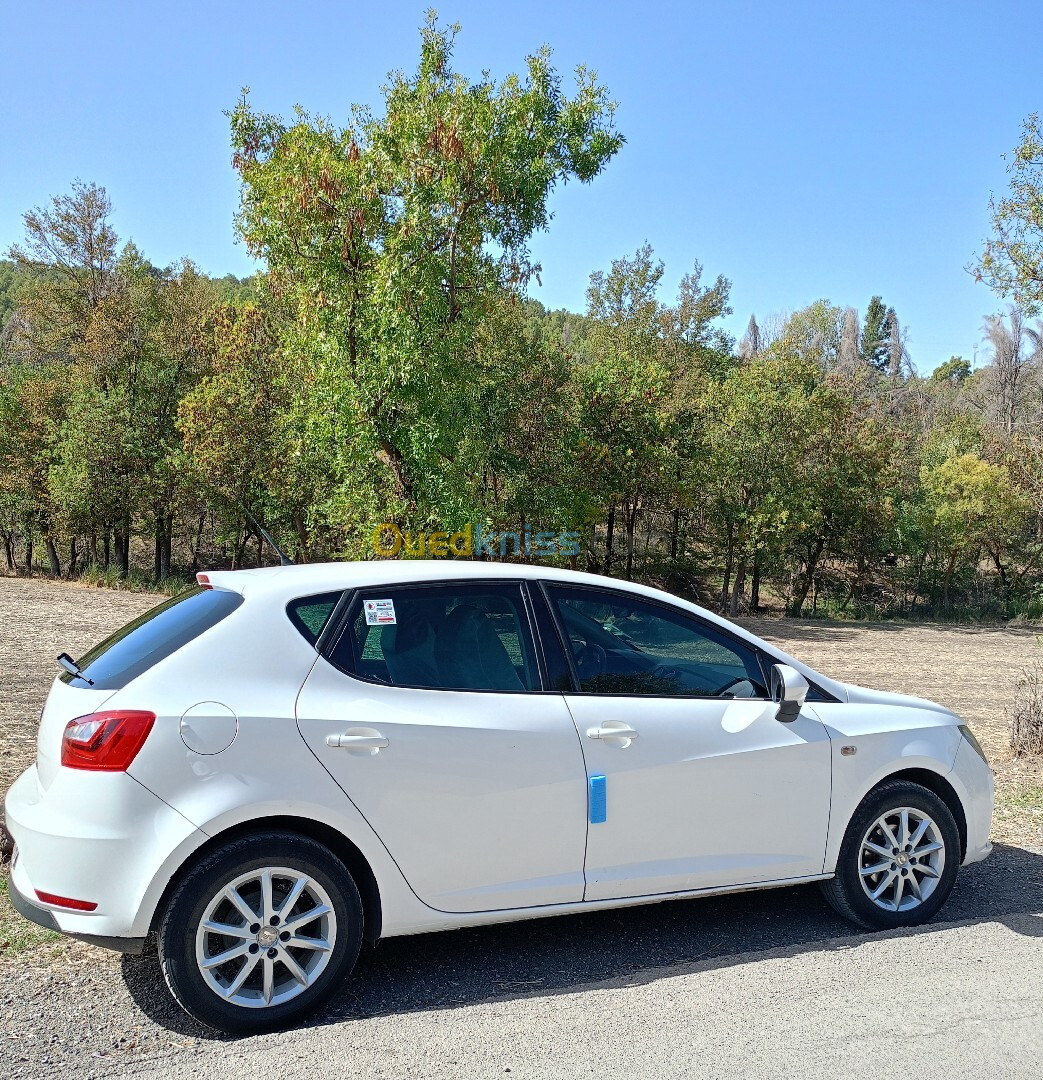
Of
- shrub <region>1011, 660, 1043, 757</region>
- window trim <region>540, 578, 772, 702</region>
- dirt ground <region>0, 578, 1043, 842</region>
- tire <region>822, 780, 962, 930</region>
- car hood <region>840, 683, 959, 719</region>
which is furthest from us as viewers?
shrub <region>1011, 660, 1043, 757</region>

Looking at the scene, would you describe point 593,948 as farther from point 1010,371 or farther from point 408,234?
point 1010,371

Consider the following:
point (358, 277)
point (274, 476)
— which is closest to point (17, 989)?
point (358, 277)

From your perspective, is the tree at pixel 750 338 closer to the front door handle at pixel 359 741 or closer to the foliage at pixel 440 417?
the foliage at pixel 440 417

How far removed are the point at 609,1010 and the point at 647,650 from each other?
1582mm

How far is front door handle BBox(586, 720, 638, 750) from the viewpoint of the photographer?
13.7 ft

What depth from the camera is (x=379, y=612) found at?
412cm

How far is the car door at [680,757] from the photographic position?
4.19 metres

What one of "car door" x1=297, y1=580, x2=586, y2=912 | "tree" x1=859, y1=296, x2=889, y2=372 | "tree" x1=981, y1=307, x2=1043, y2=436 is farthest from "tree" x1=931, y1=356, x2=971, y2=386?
"car door" x1=297, y1=580, x2=586, y2=912

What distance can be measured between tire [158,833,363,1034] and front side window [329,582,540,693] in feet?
2.55

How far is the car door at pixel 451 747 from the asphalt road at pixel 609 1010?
487 mm

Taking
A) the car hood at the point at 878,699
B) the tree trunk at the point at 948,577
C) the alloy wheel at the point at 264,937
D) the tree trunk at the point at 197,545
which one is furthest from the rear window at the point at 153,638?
the tree trunk at the point at 948,577

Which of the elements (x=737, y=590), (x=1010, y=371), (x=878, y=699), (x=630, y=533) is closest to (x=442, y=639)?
(x=878, y=699)

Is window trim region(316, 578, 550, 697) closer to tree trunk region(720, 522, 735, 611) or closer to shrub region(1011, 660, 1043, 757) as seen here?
shrub region(1011, 660, 1043, 757)

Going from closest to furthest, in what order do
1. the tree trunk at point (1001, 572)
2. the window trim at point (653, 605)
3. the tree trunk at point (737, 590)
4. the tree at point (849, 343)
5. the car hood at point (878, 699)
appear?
the window trim at point (653, 605), the car hood at point (878, 699), the tree trunk at point (737, 590), the tree trunk at point (1001, 572), the tree at point (849, 343)
